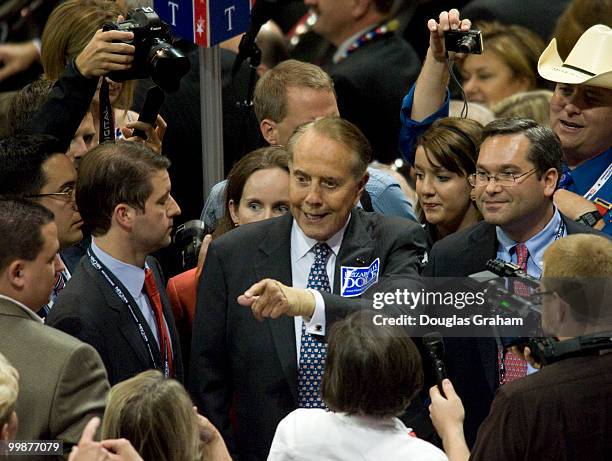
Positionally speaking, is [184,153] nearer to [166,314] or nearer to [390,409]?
[166,314]

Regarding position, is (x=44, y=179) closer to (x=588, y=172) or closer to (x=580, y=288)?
(x=580, y=288)

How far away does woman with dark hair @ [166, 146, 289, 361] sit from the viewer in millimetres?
4883

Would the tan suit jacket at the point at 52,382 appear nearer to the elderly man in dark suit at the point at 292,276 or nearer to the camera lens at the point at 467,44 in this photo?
the elderly man in dark suit at the point at 292,276

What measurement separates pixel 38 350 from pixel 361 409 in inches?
36.0

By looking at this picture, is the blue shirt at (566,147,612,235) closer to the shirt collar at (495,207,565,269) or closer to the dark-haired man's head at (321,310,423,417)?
the shirt collar at (495,207,565,269)

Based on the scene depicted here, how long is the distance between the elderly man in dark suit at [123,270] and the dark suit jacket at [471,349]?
3.02 feet

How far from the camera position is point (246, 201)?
5012 millimetres

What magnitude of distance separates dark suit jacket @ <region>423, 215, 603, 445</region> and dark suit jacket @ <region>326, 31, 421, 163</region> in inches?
94.8

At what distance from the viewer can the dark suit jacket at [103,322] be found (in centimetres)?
420

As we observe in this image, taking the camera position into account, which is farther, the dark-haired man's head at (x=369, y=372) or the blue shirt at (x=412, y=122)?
the blue shirt at (x=412, y=122)

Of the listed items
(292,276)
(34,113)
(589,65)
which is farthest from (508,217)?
(34,113)

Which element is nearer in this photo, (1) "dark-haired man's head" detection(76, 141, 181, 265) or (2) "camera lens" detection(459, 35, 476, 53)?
(1) "dark-haired man's head" detection(76, 141, 181, 265)

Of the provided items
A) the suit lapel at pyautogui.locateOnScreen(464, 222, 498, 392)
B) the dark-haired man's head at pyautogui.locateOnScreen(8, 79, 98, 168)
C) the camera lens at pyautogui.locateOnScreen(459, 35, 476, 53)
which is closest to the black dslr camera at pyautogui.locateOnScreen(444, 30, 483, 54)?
the camera lens at pyautogui.locateOnScreen(459, 35, 476, 53)
